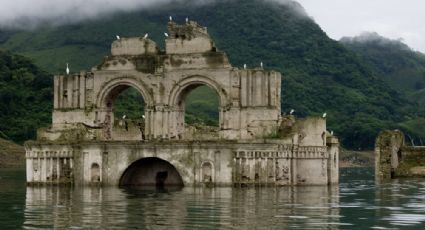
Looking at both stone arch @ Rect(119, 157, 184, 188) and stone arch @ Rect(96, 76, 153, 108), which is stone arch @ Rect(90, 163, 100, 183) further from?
stone arch @ Rect(96, 76, 153, 108)

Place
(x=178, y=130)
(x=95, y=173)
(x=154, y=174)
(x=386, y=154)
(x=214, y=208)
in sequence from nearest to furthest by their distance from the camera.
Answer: (x=214, y=208), (x=95, y=173), (x=154, y=174), (x=178, y=130), (x=386, y=154)

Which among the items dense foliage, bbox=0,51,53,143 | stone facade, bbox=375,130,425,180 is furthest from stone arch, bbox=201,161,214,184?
dense foliage, bbox=0,51,53,143

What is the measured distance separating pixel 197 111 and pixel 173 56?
9744 centimetres

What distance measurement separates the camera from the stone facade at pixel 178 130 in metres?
54.2

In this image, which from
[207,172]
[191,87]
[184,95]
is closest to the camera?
[207,172]

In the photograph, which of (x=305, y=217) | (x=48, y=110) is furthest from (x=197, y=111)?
(x=305, y=217)

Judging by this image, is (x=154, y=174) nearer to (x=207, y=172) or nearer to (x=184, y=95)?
(x=184, y=95)

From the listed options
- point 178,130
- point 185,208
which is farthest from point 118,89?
point 185,208

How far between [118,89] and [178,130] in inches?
165

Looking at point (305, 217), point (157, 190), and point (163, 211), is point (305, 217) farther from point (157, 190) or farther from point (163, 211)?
point (157, 190)

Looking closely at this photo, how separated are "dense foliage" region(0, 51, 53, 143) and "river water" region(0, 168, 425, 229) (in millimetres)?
68760

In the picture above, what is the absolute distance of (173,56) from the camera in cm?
5759

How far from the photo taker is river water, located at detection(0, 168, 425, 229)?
32.6 metres

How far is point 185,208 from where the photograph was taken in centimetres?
3884
